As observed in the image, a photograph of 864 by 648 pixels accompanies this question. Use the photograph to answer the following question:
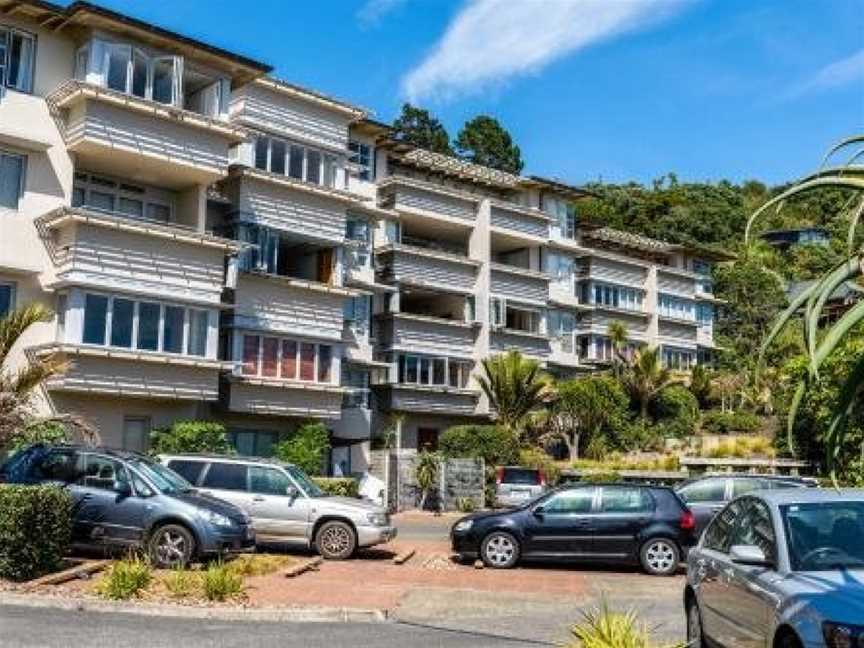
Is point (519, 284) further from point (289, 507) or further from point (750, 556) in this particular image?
point (750, 556)

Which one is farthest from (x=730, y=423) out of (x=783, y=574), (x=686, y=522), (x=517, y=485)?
(x=783, y=574)

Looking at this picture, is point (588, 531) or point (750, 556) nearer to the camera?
point (750, 556)

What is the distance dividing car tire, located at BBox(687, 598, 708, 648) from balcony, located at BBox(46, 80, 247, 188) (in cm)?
2395

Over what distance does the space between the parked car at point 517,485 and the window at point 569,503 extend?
1423cm

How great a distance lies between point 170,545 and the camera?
53.8ft

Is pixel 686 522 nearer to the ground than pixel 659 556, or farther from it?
farther from it

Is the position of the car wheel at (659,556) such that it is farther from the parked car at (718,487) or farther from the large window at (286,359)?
the large window at (286,359)

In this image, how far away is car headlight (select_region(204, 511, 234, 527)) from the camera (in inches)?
647

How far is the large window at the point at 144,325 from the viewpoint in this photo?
29077 millimetres

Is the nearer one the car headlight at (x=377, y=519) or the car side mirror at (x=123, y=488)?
the car side mirror at (x=123, y=488)

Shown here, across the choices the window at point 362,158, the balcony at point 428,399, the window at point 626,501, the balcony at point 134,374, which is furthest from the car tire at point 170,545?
the window at point 362,158

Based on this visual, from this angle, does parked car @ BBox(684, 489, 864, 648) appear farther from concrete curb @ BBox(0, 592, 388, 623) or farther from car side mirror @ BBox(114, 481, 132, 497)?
car side mirror @ BBox(114, 481, 132, 497)

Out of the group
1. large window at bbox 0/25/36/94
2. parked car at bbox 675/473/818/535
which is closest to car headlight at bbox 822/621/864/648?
parked car at bbox 675/473/818/535

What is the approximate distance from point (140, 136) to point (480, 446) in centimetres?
1721
